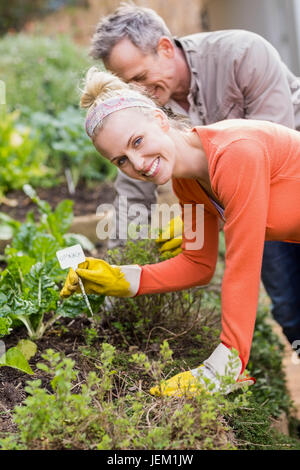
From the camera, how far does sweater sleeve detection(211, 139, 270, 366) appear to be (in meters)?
1.59

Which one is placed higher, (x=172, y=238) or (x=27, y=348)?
(x=172, y=238)

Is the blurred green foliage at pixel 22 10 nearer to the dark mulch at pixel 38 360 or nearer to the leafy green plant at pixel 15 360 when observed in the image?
the dark mulch at pixel 38 360

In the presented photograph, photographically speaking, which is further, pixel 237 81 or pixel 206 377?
pixel 237 81

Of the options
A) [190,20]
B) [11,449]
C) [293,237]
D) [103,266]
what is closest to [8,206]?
[103,266]

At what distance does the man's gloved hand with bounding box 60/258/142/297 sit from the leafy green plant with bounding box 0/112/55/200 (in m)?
2.29

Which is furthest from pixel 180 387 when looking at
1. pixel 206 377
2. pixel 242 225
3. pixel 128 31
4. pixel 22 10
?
pixel 22 10

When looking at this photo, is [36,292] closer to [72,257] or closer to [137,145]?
[72,257]

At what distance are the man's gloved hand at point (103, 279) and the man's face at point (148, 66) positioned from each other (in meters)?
0.72

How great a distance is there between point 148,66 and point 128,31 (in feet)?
0.55

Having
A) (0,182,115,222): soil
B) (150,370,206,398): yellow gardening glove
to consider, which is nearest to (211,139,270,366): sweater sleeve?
(150,370,206,398): yellow gardening glove

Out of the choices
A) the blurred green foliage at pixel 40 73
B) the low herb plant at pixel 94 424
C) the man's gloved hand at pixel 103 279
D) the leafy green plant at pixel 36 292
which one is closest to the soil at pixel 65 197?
the blurred green foliage at pixel 40 73

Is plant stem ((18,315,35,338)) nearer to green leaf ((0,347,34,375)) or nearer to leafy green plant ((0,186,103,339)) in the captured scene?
leafy green plant ((0,186,103,339))

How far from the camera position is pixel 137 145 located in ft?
5.73
